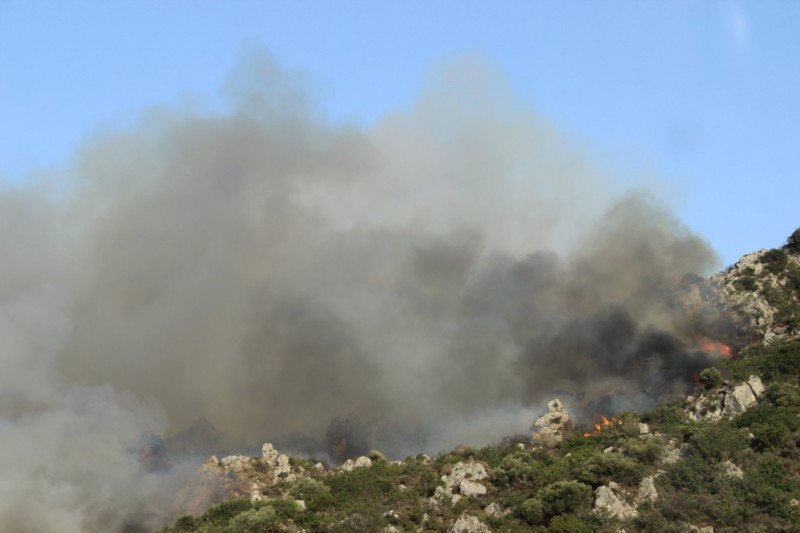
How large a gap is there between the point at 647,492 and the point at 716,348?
5138cm

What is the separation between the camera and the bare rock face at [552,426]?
102 m

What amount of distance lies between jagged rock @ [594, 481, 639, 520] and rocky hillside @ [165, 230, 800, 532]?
14 centimetres

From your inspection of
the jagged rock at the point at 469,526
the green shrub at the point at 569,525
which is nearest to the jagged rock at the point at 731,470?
the green shrub at the point at 569,525

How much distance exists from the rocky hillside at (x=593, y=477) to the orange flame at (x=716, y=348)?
520cm

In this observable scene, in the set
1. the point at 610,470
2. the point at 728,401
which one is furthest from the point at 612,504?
the point at 728,401

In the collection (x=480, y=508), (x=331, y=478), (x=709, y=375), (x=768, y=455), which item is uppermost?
(x=331, y=478)

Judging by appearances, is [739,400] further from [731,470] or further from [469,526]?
[469,526]

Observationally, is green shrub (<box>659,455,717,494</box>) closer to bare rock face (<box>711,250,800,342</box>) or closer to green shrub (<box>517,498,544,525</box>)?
green shrub (<box>517,498,544,525</box>)

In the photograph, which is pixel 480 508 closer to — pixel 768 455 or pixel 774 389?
pixel 768 455

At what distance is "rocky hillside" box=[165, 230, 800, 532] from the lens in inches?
2611

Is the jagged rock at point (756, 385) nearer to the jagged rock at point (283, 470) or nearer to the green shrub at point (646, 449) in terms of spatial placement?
the green shrub at point (646, 449)

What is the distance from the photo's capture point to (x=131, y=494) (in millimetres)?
111750

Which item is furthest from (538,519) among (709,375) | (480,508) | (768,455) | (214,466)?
(214,466)

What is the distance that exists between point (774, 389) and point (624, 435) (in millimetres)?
17644
